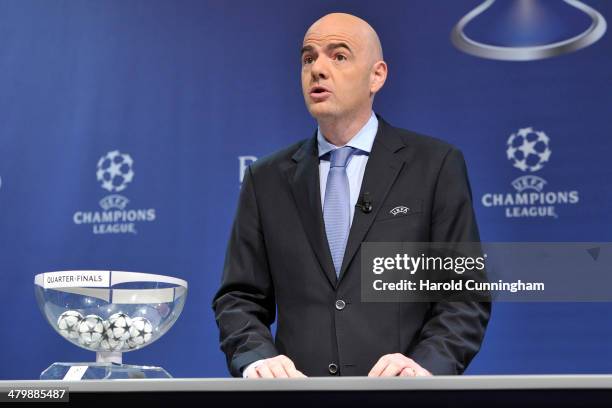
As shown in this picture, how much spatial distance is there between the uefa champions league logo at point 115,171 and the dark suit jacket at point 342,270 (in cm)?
147

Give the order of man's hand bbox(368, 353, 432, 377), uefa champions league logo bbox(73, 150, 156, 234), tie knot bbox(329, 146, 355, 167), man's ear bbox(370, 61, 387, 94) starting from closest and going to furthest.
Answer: man's hand bbox(368, 353, 432, 377)
tie knot bbox(329, 146, 355, 167)
man's ear bbox(370, 61, 387, 94)
uefa champions league logo bbox(73, 150, 156, 234)

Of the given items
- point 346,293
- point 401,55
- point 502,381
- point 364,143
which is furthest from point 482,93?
point 502,381

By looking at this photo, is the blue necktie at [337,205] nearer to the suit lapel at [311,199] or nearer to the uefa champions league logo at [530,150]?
the suit lapel at [311,199]

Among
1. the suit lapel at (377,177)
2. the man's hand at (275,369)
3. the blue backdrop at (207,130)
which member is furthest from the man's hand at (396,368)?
the blue backdrop at (207,130)

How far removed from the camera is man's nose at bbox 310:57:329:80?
228 centimetres

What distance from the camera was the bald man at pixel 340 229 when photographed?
6.85 ft

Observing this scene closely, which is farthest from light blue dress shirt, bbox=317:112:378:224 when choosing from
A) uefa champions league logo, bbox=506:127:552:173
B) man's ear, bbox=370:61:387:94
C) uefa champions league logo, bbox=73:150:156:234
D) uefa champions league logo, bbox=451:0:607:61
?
uefa champions league logo, bbox=73:150:156:234

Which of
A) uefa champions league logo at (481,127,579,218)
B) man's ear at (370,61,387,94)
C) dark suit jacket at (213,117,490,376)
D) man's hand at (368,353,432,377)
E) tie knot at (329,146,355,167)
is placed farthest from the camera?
uefa champions league logo at (481,127,579,218)

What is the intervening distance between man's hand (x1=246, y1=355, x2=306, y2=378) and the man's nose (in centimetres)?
75

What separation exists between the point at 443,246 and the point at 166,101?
6.12 ft

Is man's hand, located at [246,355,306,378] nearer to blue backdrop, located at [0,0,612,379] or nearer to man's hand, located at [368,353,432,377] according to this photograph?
man's hand, located at [368,353,432,377]

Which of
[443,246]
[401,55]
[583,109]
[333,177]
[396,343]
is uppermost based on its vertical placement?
[401,55]

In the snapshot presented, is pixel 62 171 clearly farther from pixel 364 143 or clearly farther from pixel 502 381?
pixel 502 381

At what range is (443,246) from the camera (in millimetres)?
2145
